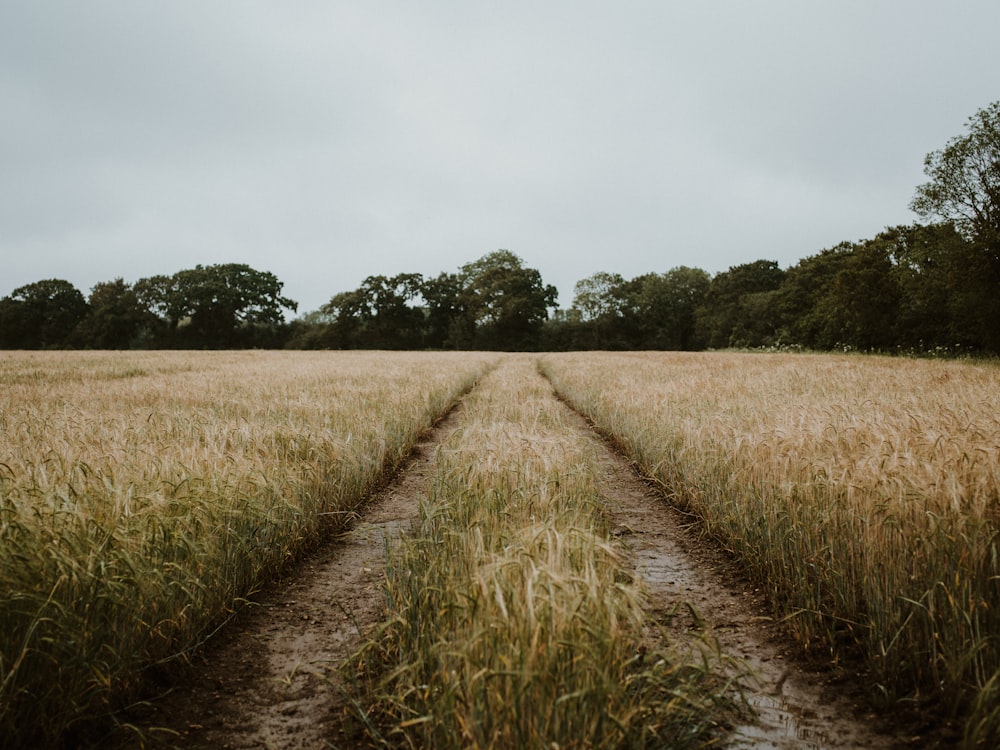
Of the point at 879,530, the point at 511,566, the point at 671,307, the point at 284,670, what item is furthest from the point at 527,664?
the point at 671,307

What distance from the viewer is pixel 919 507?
9.43 ft

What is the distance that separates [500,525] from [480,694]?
1.64 m

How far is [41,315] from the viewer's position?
73.7m

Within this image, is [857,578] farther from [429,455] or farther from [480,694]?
[429,455]

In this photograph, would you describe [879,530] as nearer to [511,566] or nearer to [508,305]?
[511,566]

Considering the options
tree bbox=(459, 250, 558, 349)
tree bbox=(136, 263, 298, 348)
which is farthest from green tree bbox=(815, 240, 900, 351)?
tree bbox=(136, 263, 298, 348)

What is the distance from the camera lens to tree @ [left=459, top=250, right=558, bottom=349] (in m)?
71.4

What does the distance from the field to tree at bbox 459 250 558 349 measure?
65.8m

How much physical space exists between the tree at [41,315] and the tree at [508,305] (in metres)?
57.0

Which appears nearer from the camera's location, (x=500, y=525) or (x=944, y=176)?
(x=500, y=525)

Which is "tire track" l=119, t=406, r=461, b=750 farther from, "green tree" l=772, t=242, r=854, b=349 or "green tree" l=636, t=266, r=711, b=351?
"green tree" l=636, t=266, r=711, b=351

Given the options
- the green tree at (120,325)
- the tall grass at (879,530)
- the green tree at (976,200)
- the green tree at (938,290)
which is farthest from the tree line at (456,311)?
the tall grass at (879,530)

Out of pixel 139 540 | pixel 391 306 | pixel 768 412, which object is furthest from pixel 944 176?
pixel 391 306

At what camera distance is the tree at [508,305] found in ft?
234
